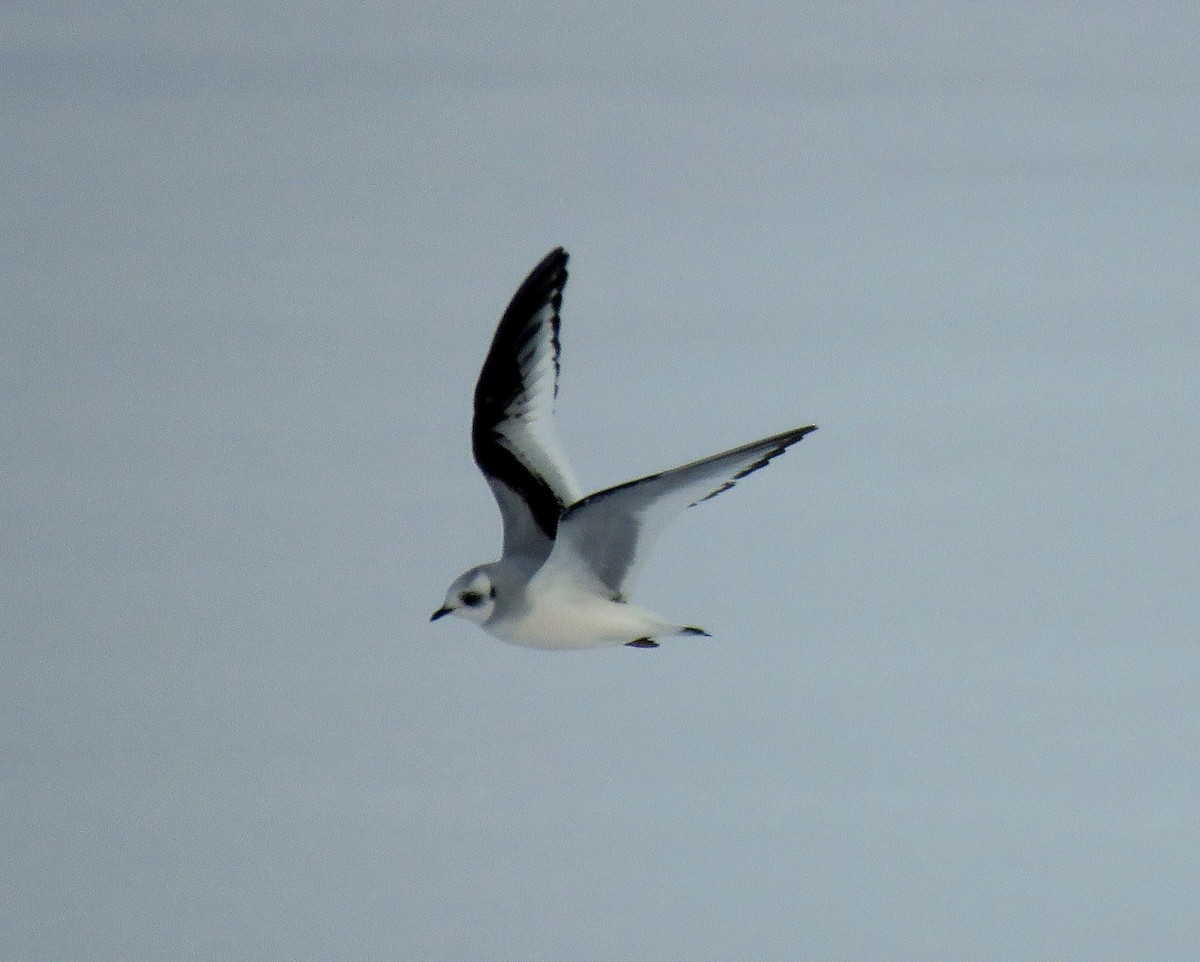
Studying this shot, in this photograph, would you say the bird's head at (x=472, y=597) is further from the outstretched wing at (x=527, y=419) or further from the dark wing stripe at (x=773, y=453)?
the dark wing stripe at (x=773, y=453)

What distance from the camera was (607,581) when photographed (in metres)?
1.57

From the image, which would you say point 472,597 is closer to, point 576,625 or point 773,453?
point 576,625

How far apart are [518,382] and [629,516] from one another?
29 centimetres

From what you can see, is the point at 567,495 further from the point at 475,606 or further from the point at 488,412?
the point at 475,606

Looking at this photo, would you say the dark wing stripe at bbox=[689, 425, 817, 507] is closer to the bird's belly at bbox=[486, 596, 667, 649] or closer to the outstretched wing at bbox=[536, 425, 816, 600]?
the outstretched wing at bbox=[536, 425, 816, 600]

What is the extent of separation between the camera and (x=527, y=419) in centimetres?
174

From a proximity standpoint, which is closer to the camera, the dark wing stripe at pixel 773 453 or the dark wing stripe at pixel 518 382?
the dark wing stripe at pixel 773 453

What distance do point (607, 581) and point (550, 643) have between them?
113mm

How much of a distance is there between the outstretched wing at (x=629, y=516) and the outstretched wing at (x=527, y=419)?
8cm

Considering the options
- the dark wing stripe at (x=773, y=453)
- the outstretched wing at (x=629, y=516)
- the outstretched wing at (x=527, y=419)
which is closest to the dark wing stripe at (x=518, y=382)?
the outstretched wing at (x=527, y=419)

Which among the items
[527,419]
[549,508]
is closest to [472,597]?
[549,508]

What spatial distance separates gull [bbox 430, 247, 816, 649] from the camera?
145cm

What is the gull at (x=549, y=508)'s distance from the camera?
145 centimetres

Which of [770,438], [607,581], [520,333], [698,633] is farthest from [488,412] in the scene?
[770,438]
